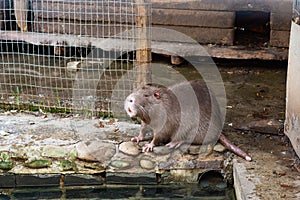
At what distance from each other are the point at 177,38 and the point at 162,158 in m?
3.17

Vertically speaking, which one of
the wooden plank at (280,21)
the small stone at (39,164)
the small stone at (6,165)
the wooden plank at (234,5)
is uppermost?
the wooden plank at (234,5)

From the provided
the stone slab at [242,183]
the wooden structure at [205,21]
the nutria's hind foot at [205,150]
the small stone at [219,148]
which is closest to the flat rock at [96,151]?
the nutria's hind foot at [205,150]

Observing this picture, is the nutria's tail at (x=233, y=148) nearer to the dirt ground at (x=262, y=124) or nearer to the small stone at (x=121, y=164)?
the dirt ground at (x=262, y=124)

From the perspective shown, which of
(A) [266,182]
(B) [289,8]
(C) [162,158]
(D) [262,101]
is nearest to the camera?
(A) [266,182]

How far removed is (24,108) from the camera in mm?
6004

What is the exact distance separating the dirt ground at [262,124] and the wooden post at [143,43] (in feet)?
3.03

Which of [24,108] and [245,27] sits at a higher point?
[245,27]

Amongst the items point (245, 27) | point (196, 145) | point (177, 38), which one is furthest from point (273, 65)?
point (196, 145)

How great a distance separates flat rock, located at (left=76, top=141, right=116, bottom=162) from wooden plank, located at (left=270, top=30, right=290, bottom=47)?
340 cm

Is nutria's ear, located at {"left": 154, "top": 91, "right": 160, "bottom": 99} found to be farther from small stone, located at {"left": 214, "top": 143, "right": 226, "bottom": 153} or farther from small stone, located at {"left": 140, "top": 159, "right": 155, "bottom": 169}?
small stone, located at {"left": 214, "top": 143, "right": 226, "bottom": 153}

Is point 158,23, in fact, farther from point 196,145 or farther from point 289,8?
point 196,145

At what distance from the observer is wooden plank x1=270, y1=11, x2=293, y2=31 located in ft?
24.5

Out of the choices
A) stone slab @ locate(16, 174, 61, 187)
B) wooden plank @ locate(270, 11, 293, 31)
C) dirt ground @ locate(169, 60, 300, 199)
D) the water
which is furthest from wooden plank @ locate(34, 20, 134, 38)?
the water

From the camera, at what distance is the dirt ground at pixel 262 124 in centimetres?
447
